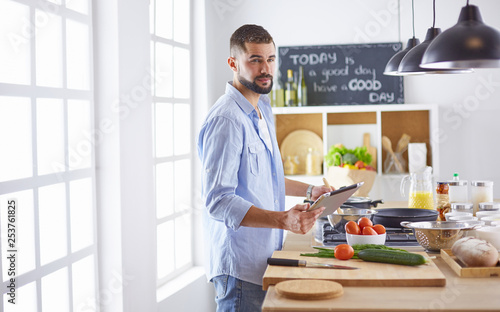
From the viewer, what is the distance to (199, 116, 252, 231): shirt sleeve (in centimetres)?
216

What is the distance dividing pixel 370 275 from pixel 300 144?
3.00 metres

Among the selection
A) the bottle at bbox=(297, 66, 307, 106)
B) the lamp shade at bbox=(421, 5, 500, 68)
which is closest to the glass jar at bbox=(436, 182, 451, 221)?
the lamp shade at bbox=(421, 5, 500, 68)

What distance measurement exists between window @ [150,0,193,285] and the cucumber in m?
1.90

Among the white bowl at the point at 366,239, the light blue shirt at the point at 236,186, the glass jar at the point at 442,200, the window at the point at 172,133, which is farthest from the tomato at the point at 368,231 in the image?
the window at the point at 172,133

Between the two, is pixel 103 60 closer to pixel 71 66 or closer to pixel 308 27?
pixel 71 66

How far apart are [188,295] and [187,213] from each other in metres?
0.59

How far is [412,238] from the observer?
97.7 inches

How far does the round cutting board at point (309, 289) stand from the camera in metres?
1.71

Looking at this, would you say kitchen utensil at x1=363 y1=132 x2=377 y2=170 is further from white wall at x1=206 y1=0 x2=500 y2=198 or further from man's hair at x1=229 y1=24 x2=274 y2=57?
man's hair at x1=229 y1=24 x2=274 y2=57

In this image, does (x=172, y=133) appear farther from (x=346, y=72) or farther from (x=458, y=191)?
(x=458, y=191)

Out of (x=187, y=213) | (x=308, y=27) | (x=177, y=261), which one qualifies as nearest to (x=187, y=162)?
(x=187, y=213)

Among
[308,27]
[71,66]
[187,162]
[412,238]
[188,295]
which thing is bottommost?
[188,295]

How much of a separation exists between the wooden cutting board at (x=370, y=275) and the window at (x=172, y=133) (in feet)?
6.12

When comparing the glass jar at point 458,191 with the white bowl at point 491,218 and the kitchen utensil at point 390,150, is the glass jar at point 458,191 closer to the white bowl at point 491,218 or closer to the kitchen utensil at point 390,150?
the white bowl at point 491,218
